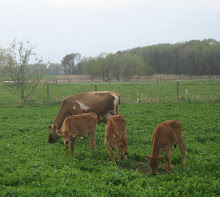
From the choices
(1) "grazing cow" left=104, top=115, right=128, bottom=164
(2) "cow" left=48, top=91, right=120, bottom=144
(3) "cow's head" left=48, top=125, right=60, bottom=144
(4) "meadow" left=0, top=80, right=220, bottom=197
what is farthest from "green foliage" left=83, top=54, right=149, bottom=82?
(1) "grazing cow" left=104, top=115, right=128, bottom=164

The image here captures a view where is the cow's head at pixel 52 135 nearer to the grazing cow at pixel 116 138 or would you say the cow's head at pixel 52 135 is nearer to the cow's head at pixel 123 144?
the grazing cow at pixel 116 138

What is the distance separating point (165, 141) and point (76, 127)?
3.41 meters

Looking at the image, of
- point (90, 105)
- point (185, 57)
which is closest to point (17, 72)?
point (90, 105)

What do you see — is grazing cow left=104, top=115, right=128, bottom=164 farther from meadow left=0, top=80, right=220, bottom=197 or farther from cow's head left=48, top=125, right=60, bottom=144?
cow's head left=48, top=125, right=60, bottom=144

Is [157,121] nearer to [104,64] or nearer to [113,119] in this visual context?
[113,119]

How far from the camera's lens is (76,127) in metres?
9.48

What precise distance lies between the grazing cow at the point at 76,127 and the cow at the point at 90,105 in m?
2.26

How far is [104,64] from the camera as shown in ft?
253

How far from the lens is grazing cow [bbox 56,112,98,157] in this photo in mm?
8961

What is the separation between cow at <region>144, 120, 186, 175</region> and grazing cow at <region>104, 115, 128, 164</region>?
98cm

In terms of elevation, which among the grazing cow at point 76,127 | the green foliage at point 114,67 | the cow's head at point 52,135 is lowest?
the cow's head at point 52,135

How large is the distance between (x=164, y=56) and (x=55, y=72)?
6554 centimetres

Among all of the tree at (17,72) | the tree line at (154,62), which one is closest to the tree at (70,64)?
the tree line at (154,62)

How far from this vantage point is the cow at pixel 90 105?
39.8 ft
